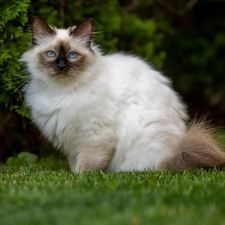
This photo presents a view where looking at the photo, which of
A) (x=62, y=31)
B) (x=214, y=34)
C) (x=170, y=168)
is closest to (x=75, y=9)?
(x=62, y=31)

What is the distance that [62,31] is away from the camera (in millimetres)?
3432

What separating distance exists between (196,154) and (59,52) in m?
1.50

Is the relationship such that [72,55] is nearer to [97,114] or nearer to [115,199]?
[97,114]

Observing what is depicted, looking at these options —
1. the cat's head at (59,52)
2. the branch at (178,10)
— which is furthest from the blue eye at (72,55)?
the branch at (178,10)

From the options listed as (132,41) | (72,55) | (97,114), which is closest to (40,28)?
(72,55)

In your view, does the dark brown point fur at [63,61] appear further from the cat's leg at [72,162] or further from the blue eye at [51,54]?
the cat's leg at [72,162]

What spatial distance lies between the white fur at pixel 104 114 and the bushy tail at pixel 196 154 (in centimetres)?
11

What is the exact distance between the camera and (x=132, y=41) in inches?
223

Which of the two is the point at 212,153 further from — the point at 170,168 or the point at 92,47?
the point at 92,47

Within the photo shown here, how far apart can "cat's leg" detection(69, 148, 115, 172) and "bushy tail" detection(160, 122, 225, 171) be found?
517mm

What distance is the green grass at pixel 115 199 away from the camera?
5.85ft

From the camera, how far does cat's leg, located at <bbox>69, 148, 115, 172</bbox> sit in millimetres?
3256

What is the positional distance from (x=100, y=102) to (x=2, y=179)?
1.06 m

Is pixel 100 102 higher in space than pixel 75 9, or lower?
lower
